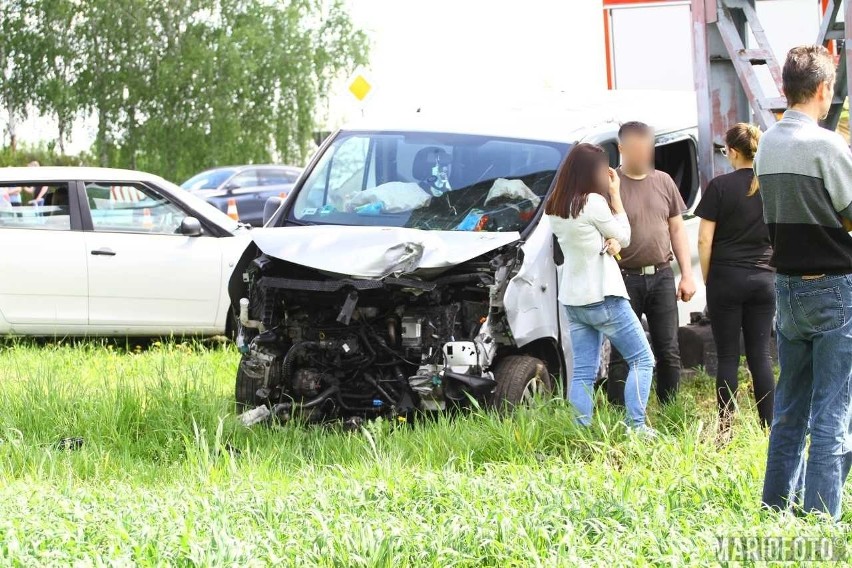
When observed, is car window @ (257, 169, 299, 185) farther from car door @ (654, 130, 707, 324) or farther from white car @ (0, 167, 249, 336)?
car door @ (654, 130, 707, 324)

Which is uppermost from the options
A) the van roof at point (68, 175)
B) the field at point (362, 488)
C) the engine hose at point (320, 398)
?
the van roof at point (68, 175)

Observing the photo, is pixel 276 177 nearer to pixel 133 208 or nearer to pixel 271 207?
pixel 133 208

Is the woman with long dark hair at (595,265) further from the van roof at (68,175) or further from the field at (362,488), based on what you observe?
the van roof at (68,175)

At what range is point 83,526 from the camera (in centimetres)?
457

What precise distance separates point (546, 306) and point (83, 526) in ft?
10.1

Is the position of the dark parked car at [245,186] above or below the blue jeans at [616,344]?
above

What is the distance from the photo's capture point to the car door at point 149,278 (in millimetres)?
9805

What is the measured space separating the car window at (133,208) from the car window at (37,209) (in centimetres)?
22

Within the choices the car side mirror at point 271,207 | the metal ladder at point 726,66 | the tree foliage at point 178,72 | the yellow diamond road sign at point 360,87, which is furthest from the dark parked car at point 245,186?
the metal ladder at point 726,66

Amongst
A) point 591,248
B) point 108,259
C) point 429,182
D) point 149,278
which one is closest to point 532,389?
point 591,248

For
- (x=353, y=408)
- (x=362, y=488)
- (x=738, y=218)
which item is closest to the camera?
(x=362, y=488)

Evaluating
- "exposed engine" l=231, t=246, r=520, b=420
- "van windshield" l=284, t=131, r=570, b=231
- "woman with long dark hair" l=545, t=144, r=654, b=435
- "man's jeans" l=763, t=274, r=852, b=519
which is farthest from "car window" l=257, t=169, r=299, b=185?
"man's jeans" l=763, t=274, r=852, b=519

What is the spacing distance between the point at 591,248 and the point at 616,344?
0.53m

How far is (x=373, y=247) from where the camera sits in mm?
6688
